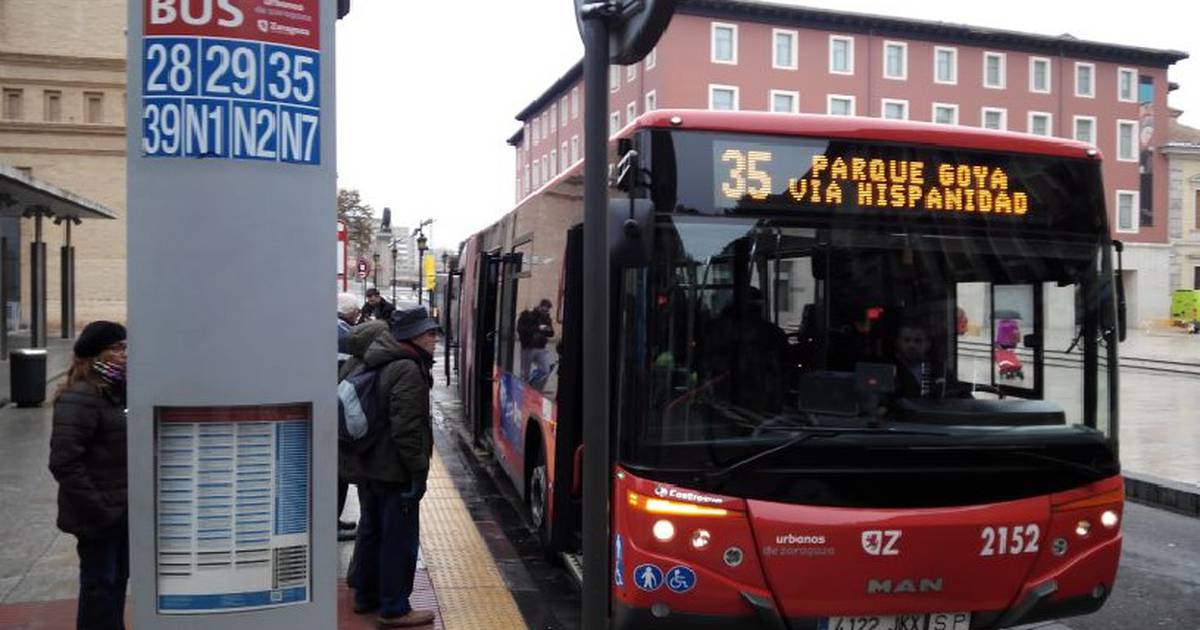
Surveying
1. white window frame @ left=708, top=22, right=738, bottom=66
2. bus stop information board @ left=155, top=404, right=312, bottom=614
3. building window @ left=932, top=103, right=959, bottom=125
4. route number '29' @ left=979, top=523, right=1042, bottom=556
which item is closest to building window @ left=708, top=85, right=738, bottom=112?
white window frame @ left=708, top=22, right=738, bottom=66

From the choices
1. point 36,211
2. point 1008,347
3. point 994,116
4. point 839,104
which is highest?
point 839,104

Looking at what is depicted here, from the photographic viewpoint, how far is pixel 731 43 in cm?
5591

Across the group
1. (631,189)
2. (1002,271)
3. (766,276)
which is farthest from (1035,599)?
(631,189)

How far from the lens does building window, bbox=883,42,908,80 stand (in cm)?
5903

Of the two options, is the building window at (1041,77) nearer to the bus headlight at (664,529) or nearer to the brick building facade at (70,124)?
the brick building facade at (70,124)

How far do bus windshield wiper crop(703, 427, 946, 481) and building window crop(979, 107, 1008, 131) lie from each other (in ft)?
204

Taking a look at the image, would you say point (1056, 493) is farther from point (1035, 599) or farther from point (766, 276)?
point (766, 276)

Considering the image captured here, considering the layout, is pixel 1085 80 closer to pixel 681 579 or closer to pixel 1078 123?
pixel 1078 123

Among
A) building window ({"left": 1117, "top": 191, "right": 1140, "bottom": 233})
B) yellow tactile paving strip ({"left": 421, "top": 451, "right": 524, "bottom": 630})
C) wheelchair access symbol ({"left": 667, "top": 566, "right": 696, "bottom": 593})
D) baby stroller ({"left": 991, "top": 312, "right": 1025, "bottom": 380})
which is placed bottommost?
yellow tactile paving strip ({"left": 421, "top": 451, "right": 524, "bottom": 630})

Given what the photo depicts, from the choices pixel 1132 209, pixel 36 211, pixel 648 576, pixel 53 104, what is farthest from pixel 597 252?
pixel 1132 209

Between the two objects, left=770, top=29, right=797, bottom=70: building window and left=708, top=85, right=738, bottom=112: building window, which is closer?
left=708, top=85, right=738, bottom=112: building window

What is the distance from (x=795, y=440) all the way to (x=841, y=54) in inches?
2269

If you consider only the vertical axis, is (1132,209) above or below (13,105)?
below

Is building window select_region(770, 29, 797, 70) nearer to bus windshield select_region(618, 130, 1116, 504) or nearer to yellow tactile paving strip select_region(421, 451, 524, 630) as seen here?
yellow tactile paving strip select_region(421, 451, 524, 630)
